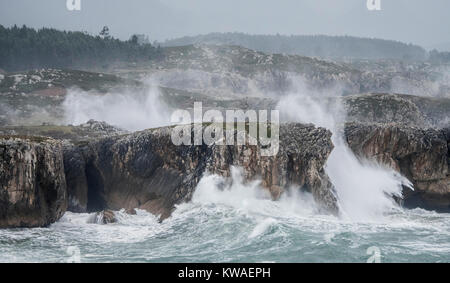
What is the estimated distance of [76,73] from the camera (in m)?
97.4

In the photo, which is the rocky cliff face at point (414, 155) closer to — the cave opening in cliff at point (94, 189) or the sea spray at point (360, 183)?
the sea spray at point (360, 183)

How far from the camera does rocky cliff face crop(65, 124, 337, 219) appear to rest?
33094 mm

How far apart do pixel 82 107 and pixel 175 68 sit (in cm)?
5558

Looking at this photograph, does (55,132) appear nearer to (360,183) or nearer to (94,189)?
(94,189)

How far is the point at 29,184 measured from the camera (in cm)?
2894

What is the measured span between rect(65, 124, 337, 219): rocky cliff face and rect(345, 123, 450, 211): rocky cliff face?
5.88 metres

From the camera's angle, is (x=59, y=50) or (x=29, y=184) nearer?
(x=29, y=184)

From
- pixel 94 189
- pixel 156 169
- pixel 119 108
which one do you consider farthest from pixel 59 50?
pixel 156 169

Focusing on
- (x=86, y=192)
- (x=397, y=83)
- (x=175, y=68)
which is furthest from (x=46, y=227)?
(x=397, y=83)

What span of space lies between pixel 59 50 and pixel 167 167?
101968 millimetres

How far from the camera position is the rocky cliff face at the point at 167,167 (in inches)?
1303

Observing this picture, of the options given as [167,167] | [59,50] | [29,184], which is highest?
[59,50]

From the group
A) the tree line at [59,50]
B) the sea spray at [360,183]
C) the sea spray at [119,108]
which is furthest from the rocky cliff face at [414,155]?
the tree line at [59,50]
